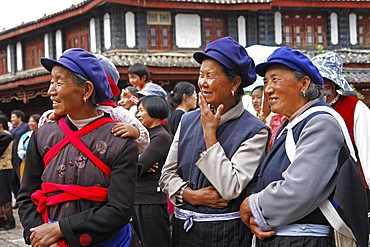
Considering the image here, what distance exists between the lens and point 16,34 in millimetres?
19234

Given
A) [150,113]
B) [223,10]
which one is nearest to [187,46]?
[223,10]

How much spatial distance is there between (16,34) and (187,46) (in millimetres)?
7391

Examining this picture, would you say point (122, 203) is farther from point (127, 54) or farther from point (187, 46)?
point (187, 46)

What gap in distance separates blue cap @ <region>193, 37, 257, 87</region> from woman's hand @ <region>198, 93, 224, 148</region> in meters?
0.26

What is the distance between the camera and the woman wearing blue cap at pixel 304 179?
7.81 ft

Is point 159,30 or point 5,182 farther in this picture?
point 159,30

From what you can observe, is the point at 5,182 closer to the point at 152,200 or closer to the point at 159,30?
the point at 152,200

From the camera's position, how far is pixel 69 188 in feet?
8.08

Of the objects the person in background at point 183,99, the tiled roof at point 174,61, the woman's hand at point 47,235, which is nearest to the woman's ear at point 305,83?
the woman's hand at point 47,235

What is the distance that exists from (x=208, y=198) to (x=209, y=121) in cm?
44

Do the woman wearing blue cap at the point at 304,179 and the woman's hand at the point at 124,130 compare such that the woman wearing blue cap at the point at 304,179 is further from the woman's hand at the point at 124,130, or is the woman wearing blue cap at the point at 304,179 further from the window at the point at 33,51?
the window at the point at 33,51

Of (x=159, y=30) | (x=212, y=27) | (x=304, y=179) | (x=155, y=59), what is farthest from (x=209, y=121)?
(x=212, y=27)

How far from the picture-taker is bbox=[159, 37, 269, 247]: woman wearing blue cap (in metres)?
2.72

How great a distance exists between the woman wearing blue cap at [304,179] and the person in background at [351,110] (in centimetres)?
102
